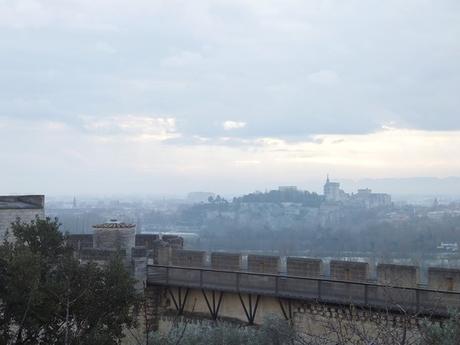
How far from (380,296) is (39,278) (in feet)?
24.3

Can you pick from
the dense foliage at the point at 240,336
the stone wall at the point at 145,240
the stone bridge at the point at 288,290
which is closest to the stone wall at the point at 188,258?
the stone bridge at the point at 288,290

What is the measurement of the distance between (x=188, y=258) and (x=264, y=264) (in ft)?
9.03

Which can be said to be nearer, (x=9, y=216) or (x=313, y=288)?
(x=313, y=288)

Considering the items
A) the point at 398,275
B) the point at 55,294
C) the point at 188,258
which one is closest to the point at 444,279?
the point at 398,275

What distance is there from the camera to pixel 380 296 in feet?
46.2

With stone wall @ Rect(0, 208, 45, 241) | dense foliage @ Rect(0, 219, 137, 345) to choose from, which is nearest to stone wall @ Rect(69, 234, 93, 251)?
stone wall @ Rect(0, 208, 45, 241)

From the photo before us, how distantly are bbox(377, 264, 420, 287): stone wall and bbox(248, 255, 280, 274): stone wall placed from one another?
9.62ft

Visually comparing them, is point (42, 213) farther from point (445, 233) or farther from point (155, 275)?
point (445, 233)

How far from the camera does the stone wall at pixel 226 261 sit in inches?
670

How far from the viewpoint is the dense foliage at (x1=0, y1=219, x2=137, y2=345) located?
11.9m

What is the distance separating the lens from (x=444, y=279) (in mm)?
13555

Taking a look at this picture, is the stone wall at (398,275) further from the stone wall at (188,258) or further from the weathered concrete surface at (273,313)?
the stone wall at (188,258)

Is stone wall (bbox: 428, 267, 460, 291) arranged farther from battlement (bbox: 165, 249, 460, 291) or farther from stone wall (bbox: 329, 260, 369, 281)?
stone wall (bbox: 329, 260, 369, 281)

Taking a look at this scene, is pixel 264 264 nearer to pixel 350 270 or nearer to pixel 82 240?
pixel 350 270
